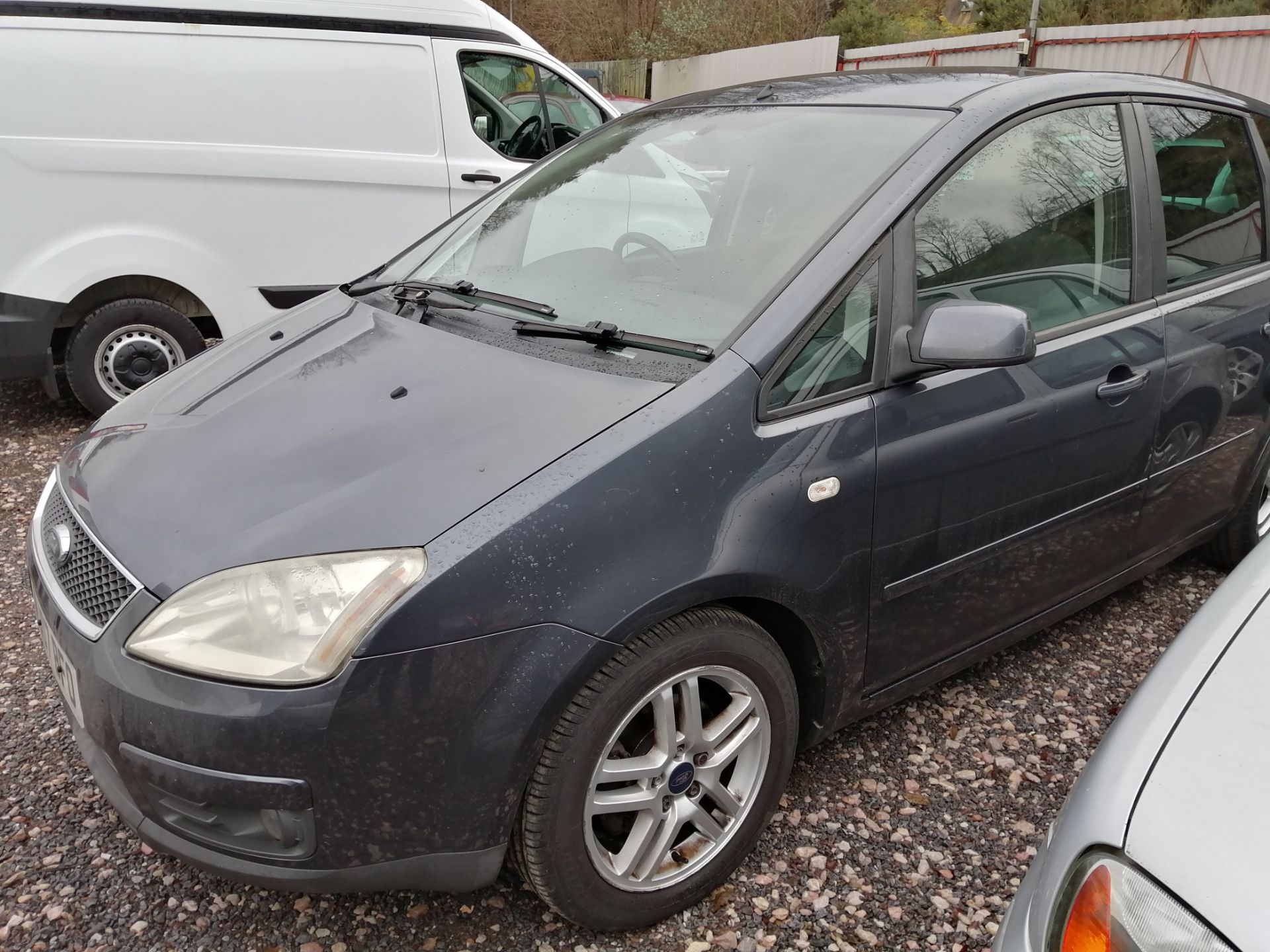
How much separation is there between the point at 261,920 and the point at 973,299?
217cm

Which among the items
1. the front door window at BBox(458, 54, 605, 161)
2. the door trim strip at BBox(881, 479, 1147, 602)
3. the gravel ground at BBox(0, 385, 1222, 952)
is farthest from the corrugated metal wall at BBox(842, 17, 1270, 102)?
the gravel ground at BBox(0, 385, 1222, 952)

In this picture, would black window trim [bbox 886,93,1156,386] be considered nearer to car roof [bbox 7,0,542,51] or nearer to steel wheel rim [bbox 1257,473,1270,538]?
steel wheel rim [bbox 1257,473,1270,538]

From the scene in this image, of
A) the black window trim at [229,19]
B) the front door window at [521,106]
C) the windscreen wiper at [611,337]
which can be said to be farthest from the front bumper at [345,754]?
the front door window at [521,106]

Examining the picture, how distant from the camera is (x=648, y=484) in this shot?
1883 millimetres

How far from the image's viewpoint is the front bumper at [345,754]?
169 cm

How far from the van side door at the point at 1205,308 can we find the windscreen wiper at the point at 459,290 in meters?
1.82

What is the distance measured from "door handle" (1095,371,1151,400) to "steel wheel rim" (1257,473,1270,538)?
132 cm

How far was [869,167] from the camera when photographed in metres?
2.40

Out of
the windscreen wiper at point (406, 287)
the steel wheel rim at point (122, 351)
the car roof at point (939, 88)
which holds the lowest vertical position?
the steel wheel rim at point (122, 351)

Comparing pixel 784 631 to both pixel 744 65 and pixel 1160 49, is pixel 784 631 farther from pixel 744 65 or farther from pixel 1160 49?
pixel 744 65

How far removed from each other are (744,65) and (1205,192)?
2241 centimetres

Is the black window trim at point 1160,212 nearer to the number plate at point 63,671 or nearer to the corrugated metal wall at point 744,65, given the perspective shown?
the number plate at point 63,671

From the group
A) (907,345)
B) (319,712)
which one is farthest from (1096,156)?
(319,712)

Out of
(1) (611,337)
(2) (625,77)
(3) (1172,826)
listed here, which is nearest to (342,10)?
(1) (611,337)
